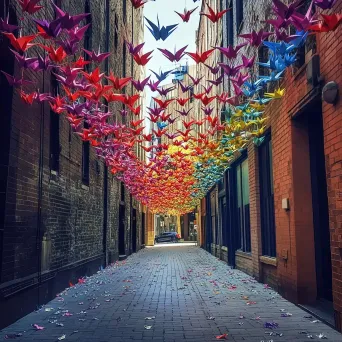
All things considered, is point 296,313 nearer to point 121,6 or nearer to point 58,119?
point 58,119

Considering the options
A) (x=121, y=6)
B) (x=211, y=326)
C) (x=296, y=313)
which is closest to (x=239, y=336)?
(x=211, y=326)

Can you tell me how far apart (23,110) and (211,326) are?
4.39 metres

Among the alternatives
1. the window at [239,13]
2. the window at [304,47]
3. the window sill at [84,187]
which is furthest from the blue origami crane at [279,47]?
the window at [239,13]

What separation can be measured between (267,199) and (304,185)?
255 cm

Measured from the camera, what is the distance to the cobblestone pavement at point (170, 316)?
15.9ft

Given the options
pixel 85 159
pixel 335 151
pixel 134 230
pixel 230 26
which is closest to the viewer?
pixel 335 151

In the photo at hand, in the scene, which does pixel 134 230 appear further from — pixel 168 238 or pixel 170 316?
pixel 168 238

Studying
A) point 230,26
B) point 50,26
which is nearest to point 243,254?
point 230,26

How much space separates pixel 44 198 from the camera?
7375mm

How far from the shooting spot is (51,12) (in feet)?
26.4

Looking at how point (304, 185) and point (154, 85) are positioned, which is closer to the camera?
point (154, 85)

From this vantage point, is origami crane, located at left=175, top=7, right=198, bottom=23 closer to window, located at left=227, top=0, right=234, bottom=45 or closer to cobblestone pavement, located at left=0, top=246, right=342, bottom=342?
cobblestone pavement, located at left=0, top=246, right=342, bottom=342

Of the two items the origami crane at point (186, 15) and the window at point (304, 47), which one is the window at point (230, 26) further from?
the origami crane at point (186, 15)

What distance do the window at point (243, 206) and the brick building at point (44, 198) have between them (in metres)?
4.61
